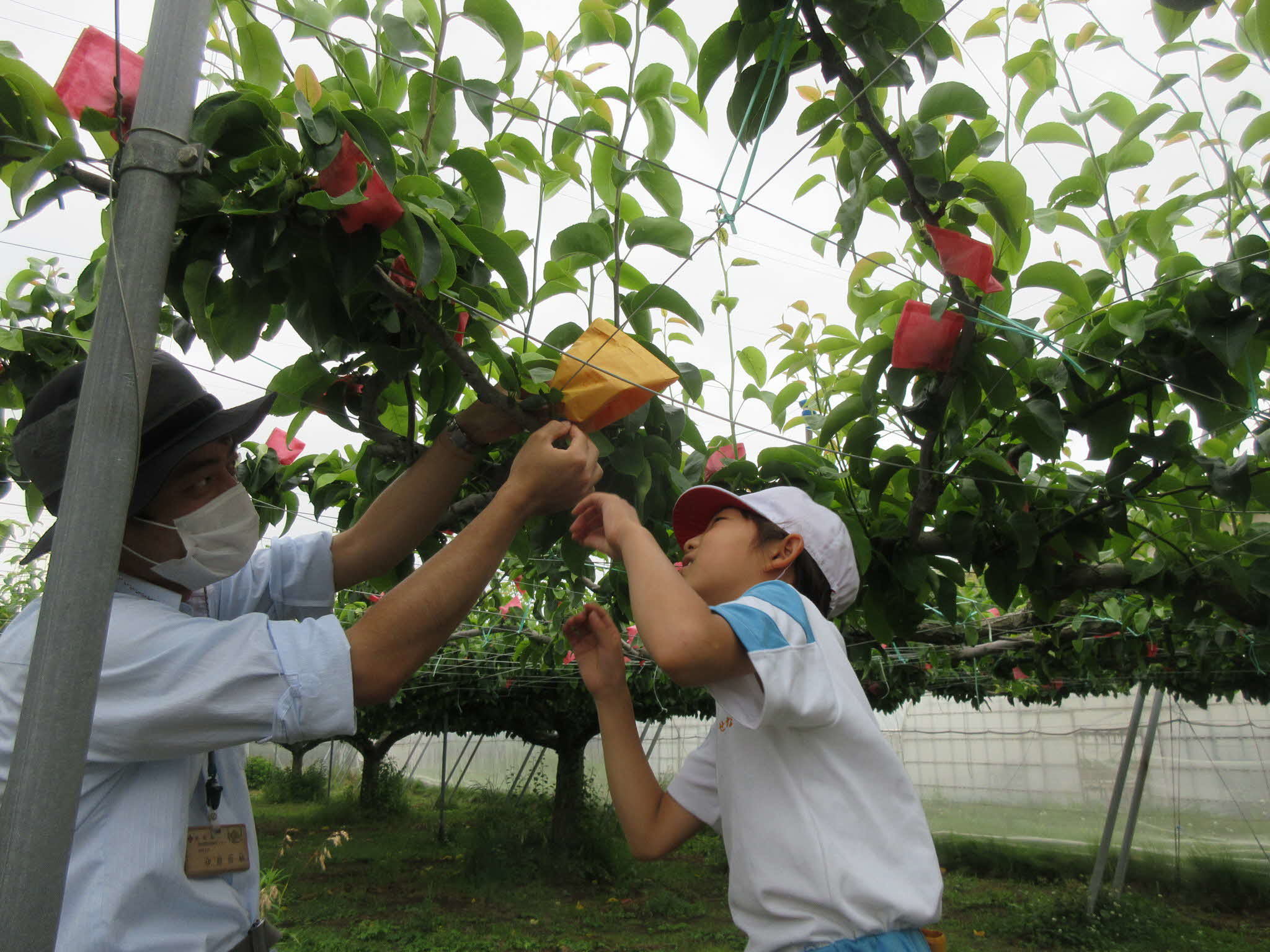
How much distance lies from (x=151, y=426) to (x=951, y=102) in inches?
38.5

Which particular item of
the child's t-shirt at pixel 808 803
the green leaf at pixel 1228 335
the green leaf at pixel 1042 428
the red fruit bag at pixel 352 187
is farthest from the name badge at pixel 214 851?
the green leaf at pixel 1228 335

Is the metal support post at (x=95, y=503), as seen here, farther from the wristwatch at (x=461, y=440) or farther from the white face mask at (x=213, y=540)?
the wristwatch at (x=461, y=440)

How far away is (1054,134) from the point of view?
1445mm

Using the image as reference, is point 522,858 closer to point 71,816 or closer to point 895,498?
point 895,498

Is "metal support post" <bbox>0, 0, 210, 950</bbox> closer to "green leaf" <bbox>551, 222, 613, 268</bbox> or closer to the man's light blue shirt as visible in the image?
the man's light blue shirt

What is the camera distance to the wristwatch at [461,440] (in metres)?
1.21

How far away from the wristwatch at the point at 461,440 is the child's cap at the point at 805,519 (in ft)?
0.90

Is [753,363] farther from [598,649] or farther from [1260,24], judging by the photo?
[1260,24]

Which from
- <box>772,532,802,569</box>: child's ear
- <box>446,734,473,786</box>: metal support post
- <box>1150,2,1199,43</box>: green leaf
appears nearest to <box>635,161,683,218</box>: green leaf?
<box>772,532,802,569</box>: child's ear

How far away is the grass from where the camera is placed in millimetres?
6230

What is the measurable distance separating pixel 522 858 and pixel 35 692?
9.03 metres

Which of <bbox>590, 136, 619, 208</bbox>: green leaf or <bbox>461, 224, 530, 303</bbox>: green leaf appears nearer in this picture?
<bbox>461, 224, 530, 303</bbox>: green leaf

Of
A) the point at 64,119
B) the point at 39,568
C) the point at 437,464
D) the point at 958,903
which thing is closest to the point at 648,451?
the point at 437,464

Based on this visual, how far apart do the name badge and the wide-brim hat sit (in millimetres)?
306
